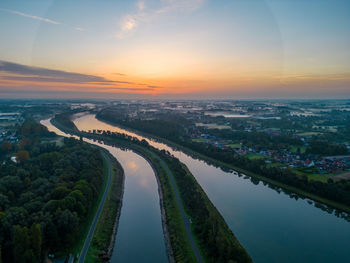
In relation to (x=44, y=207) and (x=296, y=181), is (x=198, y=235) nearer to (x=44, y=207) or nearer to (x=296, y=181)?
(x=44, y=207)

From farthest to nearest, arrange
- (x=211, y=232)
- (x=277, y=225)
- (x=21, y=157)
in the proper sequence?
(x=21, y=157)
(x=277, y=225)
(x=211, y=232)

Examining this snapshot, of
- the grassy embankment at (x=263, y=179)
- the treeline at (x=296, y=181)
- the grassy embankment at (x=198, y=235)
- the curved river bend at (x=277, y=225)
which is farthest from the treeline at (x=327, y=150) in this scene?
the grassy embankment at (x=198, y=235)

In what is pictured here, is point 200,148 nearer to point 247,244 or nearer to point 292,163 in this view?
point 292,163

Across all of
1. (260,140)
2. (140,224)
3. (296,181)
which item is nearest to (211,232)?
(140,224)

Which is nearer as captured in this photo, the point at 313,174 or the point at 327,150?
the point at 313,174

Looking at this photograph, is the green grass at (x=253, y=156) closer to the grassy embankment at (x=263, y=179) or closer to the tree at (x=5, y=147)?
the grassy embankment at (x=263, y=179)

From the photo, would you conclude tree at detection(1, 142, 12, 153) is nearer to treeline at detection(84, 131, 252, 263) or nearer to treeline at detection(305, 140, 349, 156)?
treeline at detection(84, 131, 252, 263)
